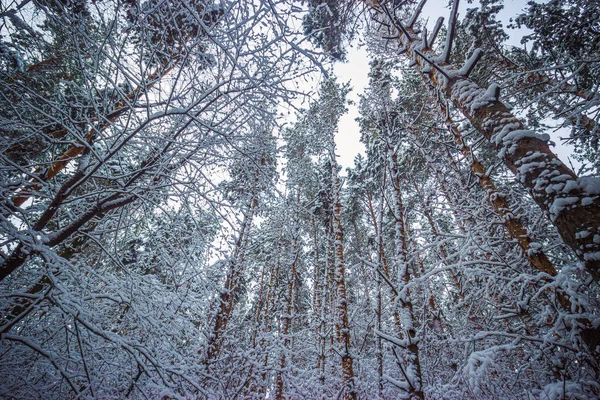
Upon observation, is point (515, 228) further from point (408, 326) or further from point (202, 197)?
point (202, 197)

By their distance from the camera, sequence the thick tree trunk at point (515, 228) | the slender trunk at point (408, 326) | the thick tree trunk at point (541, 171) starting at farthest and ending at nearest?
the thick tree trunk at point (515, 228) < the slender trunk at point (408, 326) < the thick tree trunk at point (541, 171)

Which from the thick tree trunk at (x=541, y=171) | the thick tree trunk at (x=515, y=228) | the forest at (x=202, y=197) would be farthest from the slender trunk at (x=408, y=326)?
the thick tree trunk at (x=541, y=171)

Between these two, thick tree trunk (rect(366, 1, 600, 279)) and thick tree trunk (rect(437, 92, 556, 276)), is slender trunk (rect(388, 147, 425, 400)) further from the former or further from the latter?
thick tree trunk (rect(366, 1, 600, 279))

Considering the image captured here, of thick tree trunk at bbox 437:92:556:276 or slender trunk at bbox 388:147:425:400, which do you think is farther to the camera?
thick tree trunk at bbox 437:92:556:276

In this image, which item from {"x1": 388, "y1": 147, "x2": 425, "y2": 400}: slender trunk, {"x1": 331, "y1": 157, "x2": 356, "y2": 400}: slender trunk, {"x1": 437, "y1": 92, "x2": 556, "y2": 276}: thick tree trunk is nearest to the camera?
{"x1": 388, "y1": 147, "x2": 425, "y2": 400}: slender trunk

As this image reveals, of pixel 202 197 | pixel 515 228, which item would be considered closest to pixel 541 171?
pixel 515 228

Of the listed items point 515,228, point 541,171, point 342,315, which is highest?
point 515,228

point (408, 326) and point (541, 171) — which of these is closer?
point (541, 171)

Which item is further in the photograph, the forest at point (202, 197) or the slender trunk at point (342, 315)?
the slender trunk at point (342, 315)

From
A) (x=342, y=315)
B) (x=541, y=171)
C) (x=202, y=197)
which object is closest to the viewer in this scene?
(x=541, y=171)

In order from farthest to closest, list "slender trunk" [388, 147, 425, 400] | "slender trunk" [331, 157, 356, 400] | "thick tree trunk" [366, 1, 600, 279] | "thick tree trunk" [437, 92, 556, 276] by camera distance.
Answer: "slender trunk" [331, 157, 356, 400] < "thick tree trunk" [437, 92, 556, 276] < "slender trunk" [388, 147, 425, 400] < "thick tree trunk" [366, 1, 600, 279]

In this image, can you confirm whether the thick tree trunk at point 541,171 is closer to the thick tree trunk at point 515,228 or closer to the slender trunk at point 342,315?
the thick tree trunk at point 515,228

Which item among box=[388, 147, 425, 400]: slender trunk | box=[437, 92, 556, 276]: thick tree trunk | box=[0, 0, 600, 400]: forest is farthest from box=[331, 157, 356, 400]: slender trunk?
box=[437, 92, 556, 276]: thick tree trunk

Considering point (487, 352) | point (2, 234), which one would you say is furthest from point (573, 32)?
point (2, 234)
